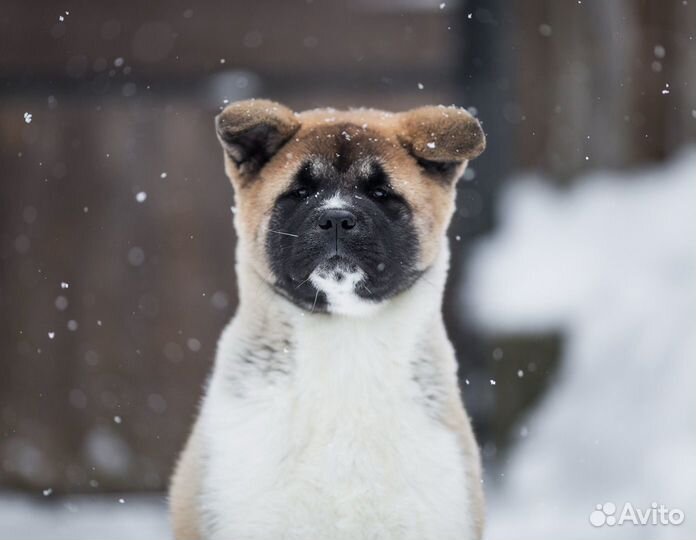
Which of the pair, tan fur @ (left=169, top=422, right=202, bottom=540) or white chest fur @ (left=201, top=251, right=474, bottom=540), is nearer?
white chest fur @ (left=201, top=251, right=474, bottom=540)

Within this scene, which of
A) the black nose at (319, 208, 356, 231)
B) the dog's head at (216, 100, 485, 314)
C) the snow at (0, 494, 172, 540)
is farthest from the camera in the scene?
the snow at (0, 494, 172, 540)

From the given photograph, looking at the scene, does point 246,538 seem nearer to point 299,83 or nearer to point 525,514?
point 525,514

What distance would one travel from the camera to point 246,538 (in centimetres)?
389

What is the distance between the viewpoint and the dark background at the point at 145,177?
7902mm

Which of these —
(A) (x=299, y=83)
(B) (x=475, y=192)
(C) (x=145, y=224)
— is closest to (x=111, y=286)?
(C) (x=145, y=224)

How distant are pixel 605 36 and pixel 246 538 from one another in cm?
570

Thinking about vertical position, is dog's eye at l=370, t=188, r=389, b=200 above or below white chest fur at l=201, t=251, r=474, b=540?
above

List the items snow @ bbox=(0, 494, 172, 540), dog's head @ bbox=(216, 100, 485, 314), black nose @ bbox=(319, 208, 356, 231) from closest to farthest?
black nose @ bbox=(319, 208, 356, 231) → dog's head @ bbox=(216, 100, 485, 314) → snow @ bbox=(0, 494, 172, 540)

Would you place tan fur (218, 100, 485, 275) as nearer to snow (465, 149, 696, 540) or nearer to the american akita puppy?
the american akita puppy

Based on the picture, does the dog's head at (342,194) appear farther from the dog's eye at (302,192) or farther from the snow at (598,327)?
the snow at (598,327)

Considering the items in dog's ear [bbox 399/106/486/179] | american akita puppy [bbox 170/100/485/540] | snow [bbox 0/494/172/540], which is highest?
dog's ear [bbox 399/106/486/179]

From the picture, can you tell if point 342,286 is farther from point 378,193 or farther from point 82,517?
point 82,517

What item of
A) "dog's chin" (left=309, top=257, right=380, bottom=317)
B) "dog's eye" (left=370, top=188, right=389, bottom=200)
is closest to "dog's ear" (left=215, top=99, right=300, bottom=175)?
"dog's eye" (left=370, top=188, right=389, bottom=200)

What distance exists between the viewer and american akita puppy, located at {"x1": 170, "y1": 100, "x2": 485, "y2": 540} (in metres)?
3.94
